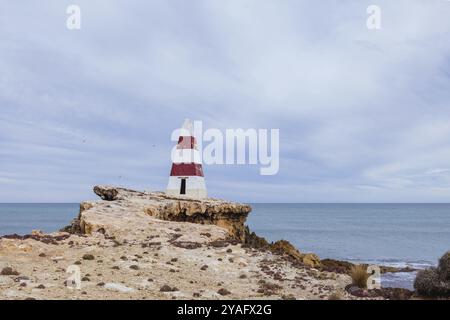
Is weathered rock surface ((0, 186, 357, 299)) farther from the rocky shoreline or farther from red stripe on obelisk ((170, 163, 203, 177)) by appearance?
red stripe on obelisk ((170, 163, 203, 177))

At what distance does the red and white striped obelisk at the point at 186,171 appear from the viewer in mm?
38094

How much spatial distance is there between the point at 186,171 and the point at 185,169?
24 cm

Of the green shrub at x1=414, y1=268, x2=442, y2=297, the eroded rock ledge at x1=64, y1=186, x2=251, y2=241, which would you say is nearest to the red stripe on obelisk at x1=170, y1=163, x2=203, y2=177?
the eroded rock ledge at x1=64, y1=186, x2=251, y2=241

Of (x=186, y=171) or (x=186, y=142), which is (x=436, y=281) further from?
(x=186, y=142)

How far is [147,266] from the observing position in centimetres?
1612

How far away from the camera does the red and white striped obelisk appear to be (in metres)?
38.1

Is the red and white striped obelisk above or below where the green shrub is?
above

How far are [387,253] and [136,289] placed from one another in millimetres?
62359

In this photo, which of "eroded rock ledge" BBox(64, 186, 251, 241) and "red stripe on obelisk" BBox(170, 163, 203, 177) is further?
"red stripe on obelisk" BBox(170, 163, 203, 177)

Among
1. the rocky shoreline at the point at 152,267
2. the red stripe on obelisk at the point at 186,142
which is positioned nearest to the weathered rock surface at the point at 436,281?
the rocky shoreline at the point at 152,267

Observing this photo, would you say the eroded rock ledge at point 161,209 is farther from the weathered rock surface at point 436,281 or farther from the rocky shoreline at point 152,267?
the weathered rock surface at point 436,281
